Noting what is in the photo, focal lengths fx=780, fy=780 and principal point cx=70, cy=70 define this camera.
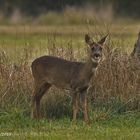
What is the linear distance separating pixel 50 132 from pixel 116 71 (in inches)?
120

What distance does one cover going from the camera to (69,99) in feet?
50.8

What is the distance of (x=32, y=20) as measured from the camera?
128 feet

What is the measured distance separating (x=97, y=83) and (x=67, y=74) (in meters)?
1.29

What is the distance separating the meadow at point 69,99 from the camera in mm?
13641

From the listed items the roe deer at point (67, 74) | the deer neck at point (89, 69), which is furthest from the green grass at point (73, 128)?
the deer neck at point (89, 69)

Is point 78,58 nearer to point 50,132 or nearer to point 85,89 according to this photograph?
point 85,89

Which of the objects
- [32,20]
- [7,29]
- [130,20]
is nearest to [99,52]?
[130,20]

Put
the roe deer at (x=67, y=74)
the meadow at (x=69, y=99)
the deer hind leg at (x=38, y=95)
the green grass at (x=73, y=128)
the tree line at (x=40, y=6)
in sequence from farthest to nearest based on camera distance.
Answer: the tree line at (x=40, y=6) → the deer hind leg at (x=38, y=95) → the roe deer at (x=67, y=74) → the meadow at (x=69, y=99) → the green grass at (x=73, y=128)

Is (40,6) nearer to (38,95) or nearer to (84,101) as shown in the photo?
(38,95)

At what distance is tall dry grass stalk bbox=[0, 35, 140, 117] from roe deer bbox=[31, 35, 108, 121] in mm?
386

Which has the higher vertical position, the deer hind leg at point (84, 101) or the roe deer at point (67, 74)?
the roe deer at point (67, 74)

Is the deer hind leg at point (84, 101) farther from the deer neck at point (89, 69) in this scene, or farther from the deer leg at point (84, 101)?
the deer neck at point (89, 69)

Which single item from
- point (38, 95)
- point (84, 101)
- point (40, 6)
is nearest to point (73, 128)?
point (84, 101)

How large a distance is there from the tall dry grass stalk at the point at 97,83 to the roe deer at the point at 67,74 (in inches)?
15.2
